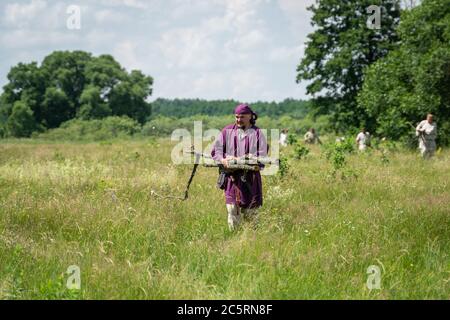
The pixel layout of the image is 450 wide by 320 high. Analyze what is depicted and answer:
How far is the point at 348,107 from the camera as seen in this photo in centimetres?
3269

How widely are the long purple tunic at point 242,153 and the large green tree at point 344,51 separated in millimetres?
25650

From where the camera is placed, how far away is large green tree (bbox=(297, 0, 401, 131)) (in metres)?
31.1

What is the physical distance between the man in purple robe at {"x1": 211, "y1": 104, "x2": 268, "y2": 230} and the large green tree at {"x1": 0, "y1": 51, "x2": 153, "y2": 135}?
6064 centimetres

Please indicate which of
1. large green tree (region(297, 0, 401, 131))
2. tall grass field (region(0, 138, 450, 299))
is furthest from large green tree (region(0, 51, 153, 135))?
tall grass field (region(0, 138, 450, 299))

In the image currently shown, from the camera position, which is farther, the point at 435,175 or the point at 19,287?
the point at 435,175

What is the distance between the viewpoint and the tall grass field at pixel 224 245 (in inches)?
179

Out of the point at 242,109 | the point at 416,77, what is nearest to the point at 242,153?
the point at 242,109

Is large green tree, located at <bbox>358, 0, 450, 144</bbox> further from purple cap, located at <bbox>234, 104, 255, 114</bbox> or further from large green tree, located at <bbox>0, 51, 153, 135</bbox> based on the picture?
large green tree, located at <bbox>0, 51, 153, 135</bbox>

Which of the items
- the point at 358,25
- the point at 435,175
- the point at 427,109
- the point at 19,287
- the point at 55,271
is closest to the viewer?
the point at 19,287

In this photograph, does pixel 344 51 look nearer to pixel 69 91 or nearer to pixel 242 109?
pixel 242 109

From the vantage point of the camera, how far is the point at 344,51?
31.1m
